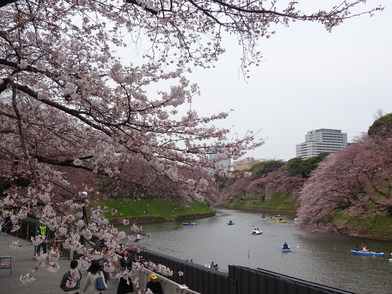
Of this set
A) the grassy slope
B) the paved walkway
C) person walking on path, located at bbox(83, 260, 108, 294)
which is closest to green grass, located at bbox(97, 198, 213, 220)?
the grassy slope

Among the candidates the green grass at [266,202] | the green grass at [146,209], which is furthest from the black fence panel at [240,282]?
the green grass at [266,202]

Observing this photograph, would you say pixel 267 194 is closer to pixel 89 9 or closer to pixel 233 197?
pixel 233 197

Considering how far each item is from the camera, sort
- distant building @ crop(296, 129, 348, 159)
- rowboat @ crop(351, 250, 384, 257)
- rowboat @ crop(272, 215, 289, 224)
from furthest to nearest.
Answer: distant building @ crop(296, 129, 348, 159) → rowboat @ crop(272, 215, 289, 224) → rowboat @ crop(351, 250, 384, 257)

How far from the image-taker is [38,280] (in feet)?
27.9

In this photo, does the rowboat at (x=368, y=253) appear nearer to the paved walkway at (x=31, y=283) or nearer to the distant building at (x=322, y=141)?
the paved walkway at (x=31, y=283)

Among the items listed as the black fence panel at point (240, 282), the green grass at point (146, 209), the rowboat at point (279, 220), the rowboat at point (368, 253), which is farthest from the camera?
the green grass at point (146, 209)

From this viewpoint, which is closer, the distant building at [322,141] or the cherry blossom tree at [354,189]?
the cherry blossom tree at [354,189]

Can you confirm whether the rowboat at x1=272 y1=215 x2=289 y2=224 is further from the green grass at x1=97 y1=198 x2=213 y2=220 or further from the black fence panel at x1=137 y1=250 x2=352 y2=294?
the black fence panel at x1=137 y1=250 x2=352 y2=294

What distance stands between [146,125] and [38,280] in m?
6.85

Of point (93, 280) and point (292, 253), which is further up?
point (93, 280)

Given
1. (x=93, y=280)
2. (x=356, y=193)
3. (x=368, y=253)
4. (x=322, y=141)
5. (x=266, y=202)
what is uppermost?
(x=322, y=141)

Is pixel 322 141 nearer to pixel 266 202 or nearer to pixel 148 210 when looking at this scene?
pixel 266 202

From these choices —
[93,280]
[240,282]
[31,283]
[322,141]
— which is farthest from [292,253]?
[322,141]

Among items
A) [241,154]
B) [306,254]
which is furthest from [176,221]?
[241,154]
